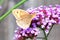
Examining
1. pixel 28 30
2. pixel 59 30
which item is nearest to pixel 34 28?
pixel 28 30

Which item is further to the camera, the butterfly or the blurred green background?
the blurred green background

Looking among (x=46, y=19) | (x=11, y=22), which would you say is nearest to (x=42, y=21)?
(x=46, y=19)

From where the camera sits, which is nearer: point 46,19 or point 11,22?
point 46,19

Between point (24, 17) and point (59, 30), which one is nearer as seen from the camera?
point (24, 17)

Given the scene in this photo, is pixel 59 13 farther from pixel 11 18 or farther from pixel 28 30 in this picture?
pixel 11 18

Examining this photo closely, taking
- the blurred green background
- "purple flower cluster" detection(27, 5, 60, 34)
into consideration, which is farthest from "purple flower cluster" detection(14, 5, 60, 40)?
the blurred green background

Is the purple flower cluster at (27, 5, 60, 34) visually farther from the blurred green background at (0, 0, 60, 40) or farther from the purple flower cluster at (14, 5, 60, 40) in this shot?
the blurred green background at (0, 0, 60, 40)

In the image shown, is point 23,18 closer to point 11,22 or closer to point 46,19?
point 46,19

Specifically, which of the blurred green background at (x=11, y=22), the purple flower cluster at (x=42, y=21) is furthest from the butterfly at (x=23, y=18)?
the blurred green background at (x=11, y=22)
